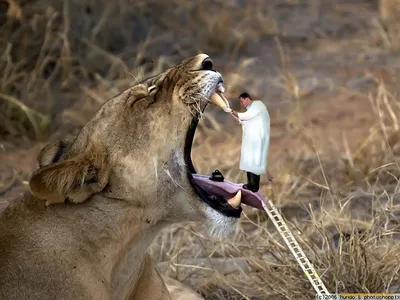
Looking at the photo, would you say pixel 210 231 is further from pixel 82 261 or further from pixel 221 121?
pixel 221 121

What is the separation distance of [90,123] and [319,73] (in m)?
4.28

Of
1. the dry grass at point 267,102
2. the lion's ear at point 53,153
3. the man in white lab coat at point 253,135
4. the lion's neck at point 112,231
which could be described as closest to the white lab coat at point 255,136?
the man in white lab coat at point 253,135

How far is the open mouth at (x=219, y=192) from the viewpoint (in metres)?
2.90

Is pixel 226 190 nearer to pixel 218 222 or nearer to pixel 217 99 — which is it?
pixel 218 222

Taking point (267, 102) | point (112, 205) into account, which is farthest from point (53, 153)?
point (267, 102)

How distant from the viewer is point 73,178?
110 inches

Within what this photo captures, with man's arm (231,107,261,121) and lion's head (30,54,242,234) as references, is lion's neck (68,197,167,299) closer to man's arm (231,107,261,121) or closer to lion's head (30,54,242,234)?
lion's head (30,54,242,234)

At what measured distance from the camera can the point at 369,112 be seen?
617 cm

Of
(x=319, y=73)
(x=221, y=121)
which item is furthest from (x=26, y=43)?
(x=319, y=73)

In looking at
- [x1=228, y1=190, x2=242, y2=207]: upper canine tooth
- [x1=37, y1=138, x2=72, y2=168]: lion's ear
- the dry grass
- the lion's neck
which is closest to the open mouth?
[x1=228, y1=190, x2=242, y2=207]: upper canine tooth

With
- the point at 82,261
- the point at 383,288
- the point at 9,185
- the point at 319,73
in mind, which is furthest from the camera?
the point at 319,73

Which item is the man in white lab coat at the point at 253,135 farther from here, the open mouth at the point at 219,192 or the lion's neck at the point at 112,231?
the lion's neck at the point at 112,231

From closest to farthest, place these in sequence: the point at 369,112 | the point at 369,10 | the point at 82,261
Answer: the point at 82,261
the point at 369,112
the point at 369,10

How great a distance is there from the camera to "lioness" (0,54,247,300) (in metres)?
2.83
